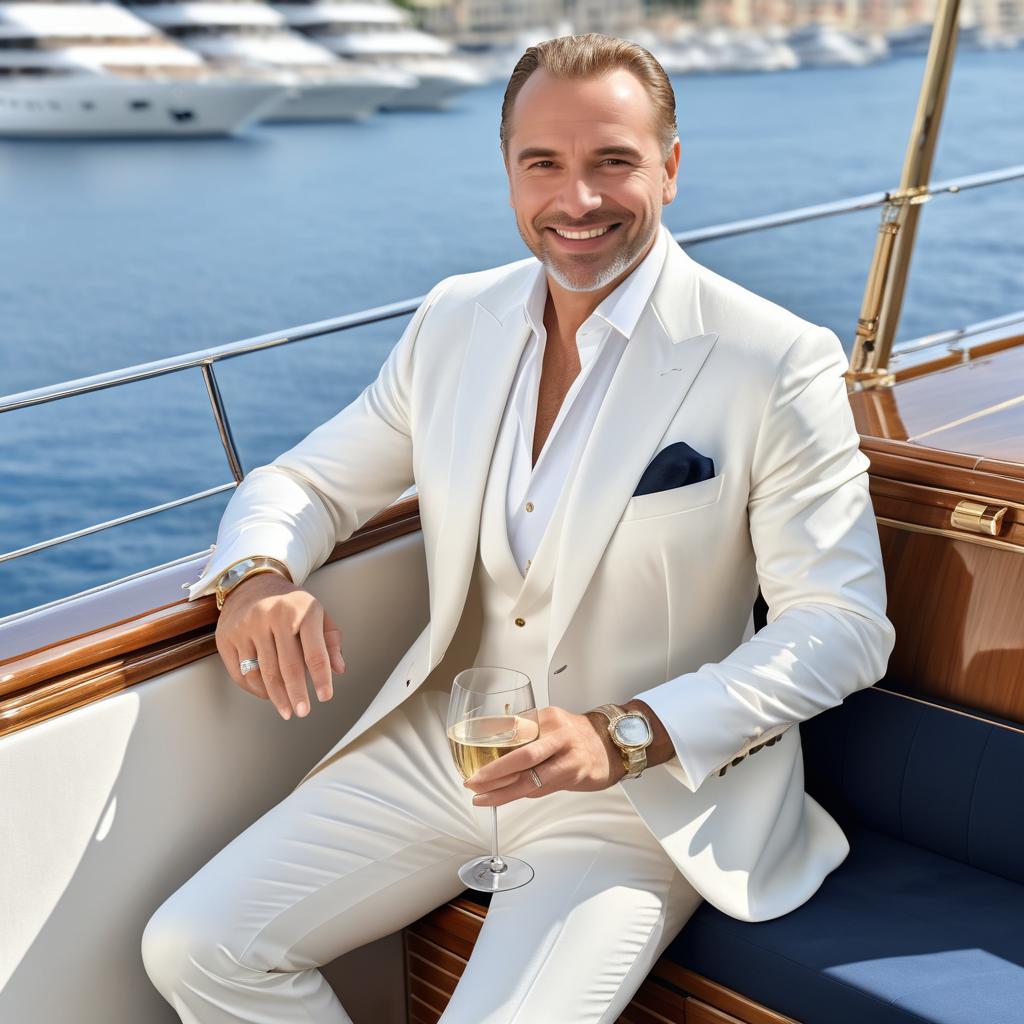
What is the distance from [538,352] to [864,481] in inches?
17.9

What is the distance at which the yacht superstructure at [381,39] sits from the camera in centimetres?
3042

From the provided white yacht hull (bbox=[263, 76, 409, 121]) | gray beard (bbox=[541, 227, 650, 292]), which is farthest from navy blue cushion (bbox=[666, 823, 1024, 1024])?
white yacht hull (bbox=[263, 76, 409, 121])

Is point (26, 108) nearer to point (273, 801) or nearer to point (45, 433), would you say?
point (45, 433)

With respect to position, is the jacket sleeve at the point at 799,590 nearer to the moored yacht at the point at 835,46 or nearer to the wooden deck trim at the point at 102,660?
the wooden deck trim at the point at 102,660

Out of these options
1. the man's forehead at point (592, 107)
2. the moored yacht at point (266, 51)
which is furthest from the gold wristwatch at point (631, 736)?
the moored yacht at point (266, 51)

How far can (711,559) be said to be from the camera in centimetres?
158

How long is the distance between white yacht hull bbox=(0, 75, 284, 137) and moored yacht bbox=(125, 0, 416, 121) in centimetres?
57

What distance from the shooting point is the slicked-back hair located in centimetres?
160

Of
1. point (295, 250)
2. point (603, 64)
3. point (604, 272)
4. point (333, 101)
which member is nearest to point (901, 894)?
point (604, 272)

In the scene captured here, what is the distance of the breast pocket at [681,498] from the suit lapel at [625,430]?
2cm

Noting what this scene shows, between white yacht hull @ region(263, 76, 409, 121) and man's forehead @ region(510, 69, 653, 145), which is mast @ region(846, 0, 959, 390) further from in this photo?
white yacht hull @ region(263, 76, 409, 121)

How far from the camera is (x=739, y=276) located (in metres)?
20.9

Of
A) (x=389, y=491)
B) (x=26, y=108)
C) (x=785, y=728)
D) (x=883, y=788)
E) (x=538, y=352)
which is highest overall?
(x=538, y=352)

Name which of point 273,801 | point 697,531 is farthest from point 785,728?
point 273,801
